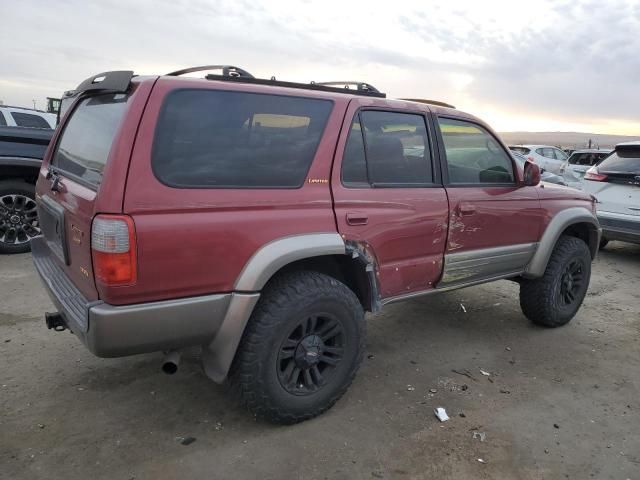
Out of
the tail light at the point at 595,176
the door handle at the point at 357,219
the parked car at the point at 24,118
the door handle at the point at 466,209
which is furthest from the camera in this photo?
the parked car at the point at 24,118

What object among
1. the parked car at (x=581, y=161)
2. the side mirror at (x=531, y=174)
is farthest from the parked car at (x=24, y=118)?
the parked car at (x=581, y=161)

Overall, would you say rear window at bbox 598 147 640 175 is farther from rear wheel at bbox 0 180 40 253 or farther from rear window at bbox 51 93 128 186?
rear wheel at bbox 0 180 40 253

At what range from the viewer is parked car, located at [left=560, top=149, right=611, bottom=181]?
41.9 feet

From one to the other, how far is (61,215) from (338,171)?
58.3 inches

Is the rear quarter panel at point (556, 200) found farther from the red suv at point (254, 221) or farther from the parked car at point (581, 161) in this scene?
the parked car at point (581, 161)

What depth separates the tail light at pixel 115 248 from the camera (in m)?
2.20

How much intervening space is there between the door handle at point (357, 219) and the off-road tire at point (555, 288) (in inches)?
83.6

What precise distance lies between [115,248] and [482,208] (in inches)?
99.0

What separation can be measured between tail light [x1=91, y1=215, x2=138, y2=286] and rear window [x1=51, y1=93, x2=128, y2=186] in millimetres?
246

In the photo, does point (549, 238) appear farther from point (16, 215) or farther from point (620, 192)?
point (16, 215)

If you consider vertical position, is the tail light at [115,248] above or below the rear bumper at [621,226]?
above

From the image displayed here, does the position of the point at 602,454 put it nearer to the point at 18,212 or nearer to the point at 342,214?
the point at 342,214

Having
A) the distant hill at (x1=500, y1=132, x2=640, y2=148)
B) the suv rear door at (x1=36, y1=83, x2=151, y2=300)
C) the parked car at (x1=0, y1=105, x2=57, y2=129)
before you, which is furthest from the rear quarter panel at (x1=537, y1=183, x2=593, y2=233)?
the distant hill at (x1=500, y1=132, x2=640, y2=148)

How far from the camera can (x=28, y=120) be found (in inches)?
320
